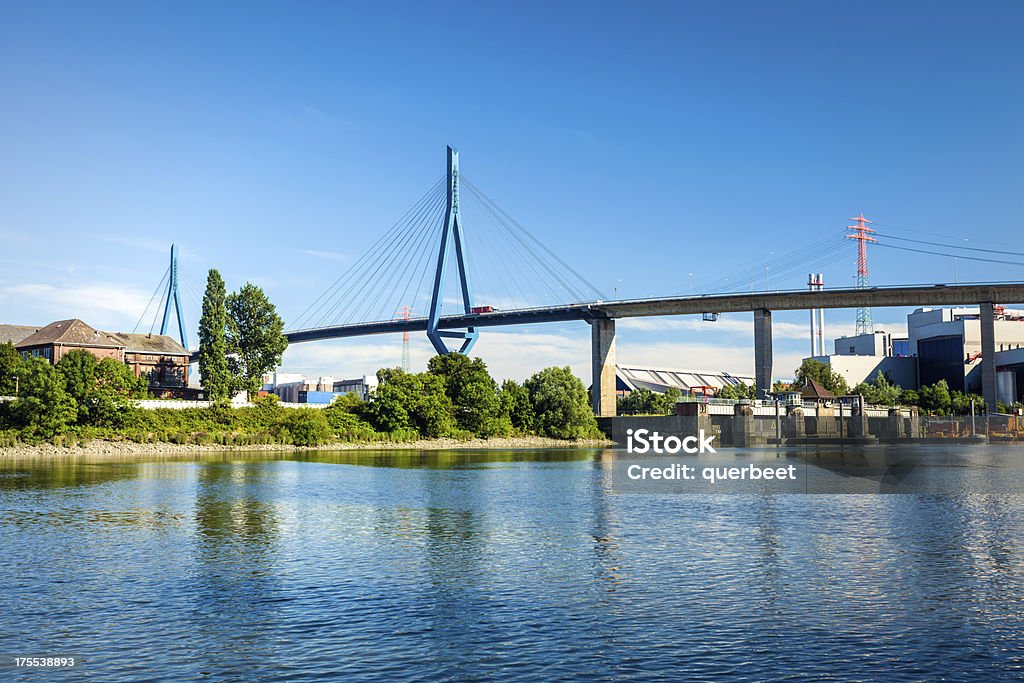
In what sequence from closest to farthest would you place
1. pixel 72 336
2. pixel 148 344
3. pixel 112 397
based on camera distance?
pixel 112 397 < pixel 72 336 < pixel 148 344

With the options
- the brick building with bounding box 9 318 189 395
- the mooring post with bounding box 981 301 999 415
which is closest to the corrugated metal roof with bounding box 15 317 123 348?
the brick building with bounding box 9 318 189 395

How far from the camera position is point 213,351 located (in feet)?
290

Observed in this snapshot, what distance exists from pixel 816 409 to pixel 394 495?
10144 centimetres

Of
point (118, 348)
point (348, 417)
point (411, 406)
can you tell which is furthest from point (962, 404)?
point (118, 348)

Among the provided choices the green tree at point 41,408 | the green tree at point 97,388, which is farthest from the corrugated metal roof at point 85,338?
the green tree at point 41,408

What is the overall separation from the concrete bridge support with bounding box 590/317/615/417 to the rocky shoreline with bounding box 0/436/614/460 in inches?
198

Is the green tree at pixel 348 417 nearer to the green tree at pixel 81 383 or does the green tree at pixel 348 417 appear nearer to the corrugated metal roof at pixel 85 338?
the corrugated metal roof at pixel 85 338

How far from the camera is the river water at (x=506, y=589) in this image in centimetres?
1452

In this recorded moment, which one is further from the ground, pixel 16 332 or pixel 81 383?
pixel 16 332

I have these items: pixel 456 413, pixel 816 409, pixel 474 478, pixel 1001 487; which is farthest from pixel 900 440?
pixel 474 478

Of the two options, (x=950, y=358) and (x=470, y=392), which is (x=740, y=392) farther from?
(x=470, y=392)

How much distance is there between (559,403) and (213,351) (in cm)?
4306

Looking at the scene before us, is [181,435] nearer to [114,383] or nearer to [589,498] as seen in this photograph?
[114,383]

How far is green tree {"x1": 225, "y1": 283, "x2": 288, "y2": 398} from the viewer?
303ft
